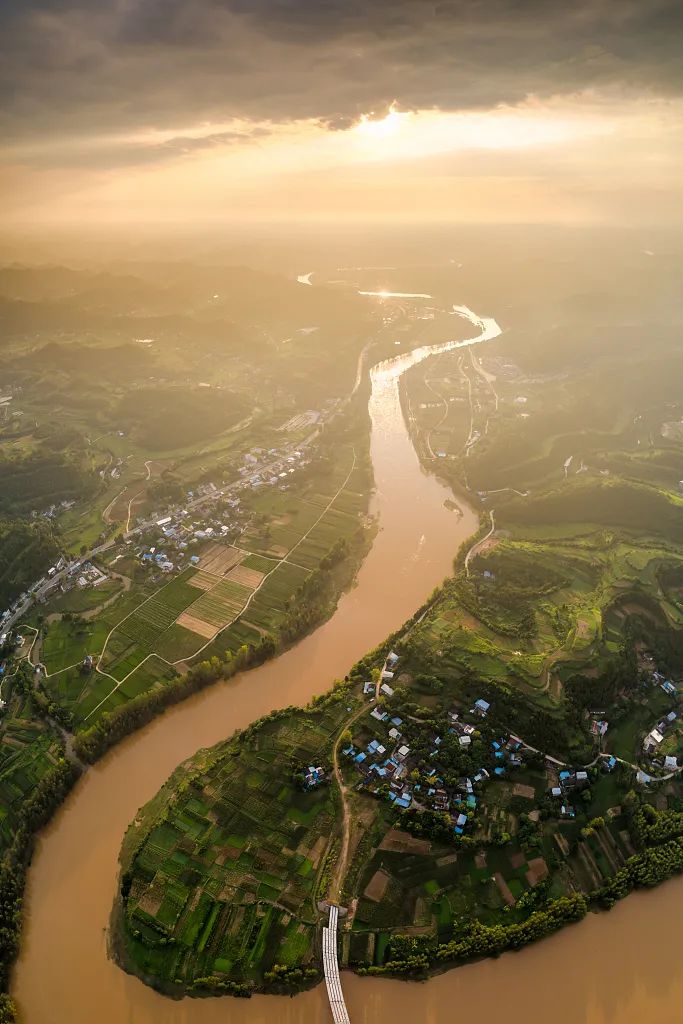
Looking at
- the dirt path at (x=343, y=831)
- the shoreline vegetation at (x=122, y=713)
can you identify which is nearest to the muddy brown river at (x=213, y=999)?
the shoreline vegetation at (x=122, y=713)

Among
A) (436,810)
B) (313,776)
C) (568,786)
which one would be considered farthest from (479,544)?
(313,776)

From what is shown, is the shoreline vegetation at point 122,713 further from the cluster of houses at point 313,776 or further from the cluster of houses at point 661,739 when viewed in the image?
the cluster of houses at point 661,739

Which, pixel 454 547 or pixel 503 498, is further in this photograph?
pixel 503 498

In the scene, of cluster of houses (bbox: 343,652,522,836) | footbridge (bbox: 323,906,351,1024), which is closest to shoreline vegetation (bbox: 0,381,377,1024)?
footbridge (bbox: 323,906,351,1024)

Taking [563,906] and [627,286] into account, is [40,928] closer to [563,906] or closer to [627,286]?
[563,906]

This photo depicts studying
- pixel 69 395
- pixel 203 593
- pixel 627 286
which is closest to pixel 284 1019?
pixel 203 593

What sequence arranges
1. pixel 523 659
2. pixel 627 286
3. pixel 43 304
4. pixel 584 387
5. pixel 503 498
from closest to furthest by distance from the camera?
pixel 523 659 → pixel 503 498 → pixel 584 387 → pixel 43 304 → pixel 627 286

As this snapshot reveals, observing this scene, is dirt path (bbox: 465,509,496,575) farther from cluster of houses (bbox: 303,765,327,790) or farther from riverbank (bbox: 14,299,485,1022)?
cluster of houses (bbox: 303,765,327,790)

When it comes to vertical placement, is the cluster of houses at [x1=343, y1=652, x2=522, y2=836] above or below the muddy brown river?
above

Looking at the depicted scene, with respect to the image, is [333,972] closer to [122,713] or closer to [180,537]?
[122,713]
